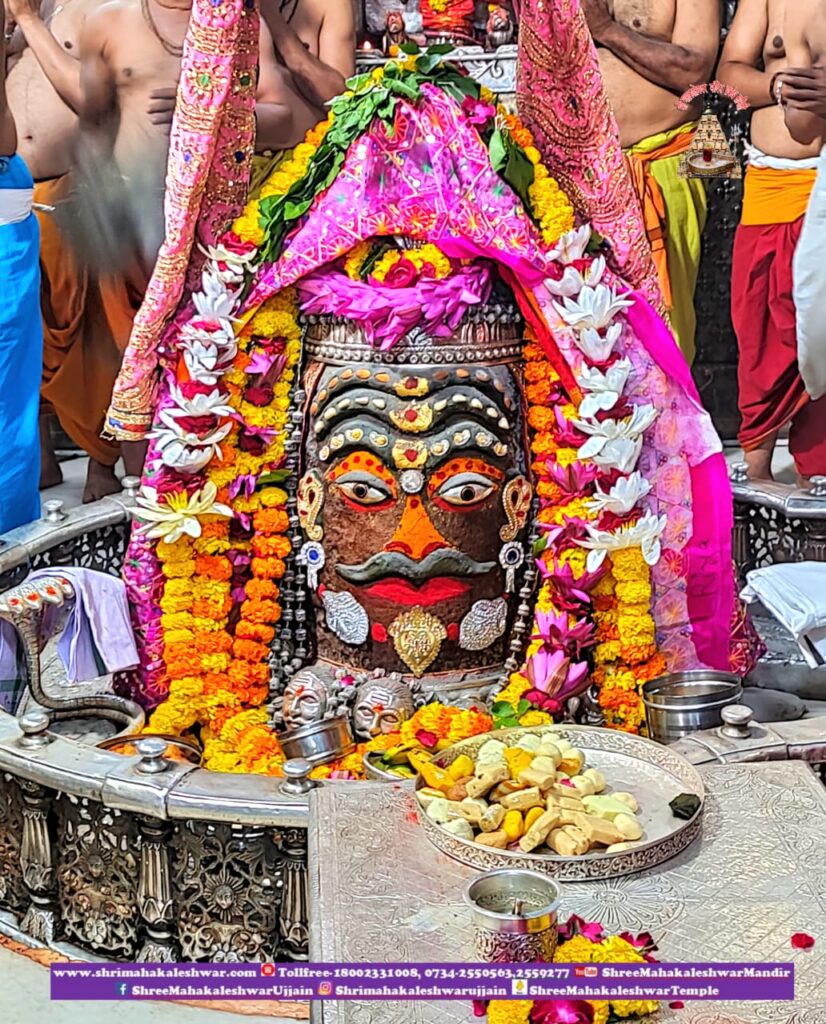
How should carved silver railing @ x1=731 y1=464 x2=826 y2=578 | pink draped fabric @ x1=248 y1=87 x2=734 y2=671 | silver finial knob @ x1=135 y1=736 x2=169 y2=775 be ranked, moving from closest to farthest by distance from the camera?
silver finial knob @ x1=135 y1=736 x2=169 y2=775, pink draped fabric @ x1=248 y1=87 x2=734 y2=671, carved silver railing @ x1=731 y1=464 x2=826 y2=578

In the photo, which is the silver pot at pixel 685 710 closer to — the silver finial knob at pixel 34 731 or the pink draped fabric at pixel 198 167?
the silver finial knob at pixel 34 731

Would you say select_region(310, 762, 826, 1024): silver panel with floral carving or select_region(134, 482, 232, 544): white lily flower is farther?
select_region(134, 482, 232, 544): white lily flower

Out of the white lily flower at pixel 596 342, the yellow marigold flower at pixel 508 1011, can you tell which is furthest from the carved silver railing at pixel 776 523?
the yellow marigold flower at pixel 508 1011

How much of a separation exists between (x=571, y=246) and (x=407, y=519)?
3.15 ft

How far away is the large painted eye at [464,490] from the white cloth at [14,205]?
7.77 ft

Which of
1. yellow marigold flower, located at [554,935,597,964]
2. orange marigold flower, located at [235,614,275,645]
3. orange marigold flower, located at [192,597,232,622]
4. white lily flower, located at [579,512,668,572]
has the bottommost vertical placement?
orange marigold flower, located at [235,614,275,645]

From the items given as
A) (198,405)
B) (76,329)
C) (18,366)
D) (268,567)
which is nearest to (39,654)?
(268,567)

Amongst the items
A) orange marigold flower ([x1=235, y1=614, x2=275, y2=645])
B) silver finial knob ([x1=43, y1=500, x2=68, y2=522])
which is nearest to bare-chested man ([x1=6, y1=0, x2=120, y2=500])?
silver finial knob ([x1=43, y1=500, x2=68, y2=522])

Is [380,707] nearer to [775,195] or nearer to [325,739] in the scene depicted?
[325,739]

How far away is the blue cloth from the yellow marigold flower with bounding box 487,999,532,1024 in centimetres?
379

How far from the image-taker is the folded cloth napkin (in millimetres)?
4609

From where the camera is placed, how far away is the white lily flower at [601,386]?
4.45 metres

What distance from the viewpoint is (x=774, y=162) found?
7.37 m

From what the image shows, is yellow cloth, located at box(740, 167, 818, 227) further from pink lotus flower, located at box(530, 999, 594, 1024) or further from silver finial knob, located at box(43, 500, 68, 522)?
pink lotus flower, located at box(530, 999, 594, 1024)
